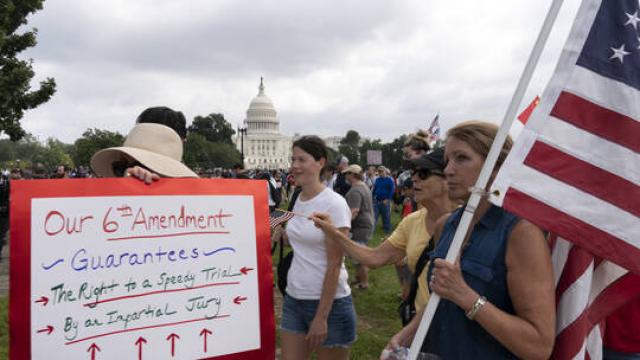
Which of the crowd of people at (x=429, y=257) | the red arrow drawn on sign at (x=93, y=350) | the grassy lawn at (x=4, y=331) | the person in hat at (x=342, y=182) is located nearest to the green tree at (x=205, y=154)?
the person in hat at (x=342, y=182)

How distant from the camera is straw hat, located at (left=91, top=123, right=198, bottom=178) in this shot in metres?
2.36

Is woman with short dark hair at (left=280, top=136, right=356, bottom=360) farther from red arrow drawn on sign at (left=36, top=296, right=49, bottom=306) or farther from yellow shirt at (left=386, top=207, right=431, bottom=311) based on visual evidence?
red arrow drawn on sign at (left=36, top=296, right=49, bottom=306)

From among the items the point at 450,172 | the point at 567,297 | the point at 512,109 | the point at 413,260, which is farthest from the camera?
the point at 413,260

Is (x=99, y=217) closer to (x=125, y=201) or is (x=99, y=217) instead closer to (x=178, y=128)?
(x=125, y=201)

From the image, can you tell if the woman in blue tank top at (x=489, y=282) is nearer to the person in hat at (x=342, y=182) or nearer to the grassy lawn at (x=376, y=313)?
the grassy lawn at (x=376, y=313)

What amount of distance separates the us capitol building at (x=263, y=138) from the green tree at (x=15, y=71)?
99.4m

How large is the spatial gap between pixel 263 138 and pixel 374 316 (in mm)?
131315

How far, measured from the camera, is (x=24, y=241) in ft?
6.27

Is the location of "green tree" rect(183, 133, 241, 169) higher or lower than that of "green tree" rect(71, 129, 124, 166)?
lower

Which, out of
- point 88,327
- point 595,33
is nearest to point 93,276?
point 88,327

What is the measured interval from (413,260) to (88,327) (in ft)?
6.51

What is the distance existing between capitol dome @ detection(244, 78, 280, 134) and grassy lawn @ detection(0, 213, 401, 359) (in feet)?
397

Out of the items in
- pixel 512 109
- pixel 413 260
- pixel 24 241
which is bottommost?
pixel 413 260

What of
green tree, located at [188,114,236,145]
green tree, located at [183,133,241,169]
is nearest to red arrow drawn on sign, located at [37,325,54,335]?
green tree, located at [183,133,241,169]
